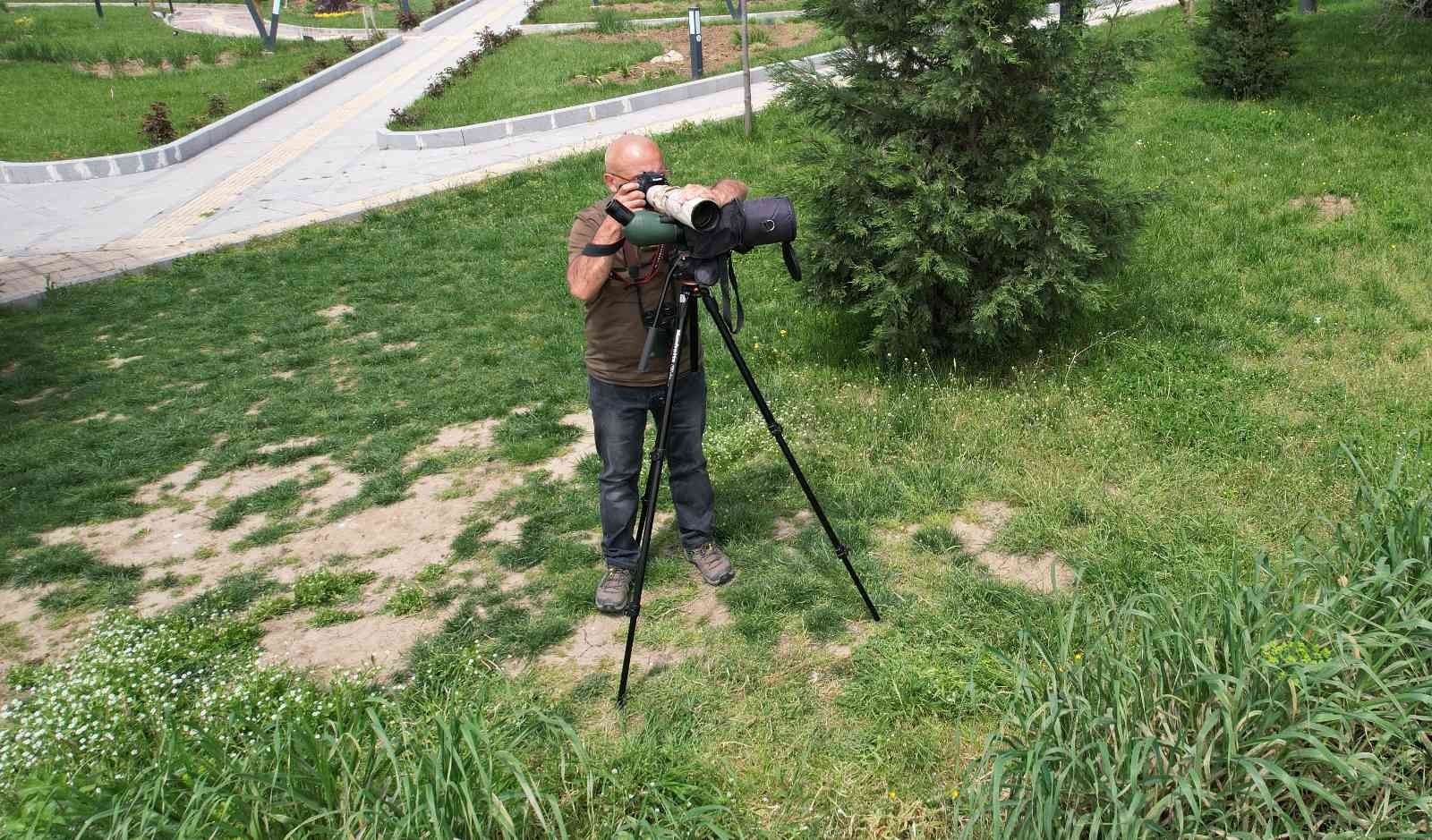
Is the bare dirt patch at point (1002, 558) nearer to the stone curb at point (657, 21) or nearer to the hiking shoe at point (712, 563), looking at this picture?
the hiking shoe at point (712, 563)

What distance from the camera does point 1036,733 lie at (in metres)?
2.91

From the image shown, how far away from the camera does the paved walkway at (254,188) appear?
415 inches

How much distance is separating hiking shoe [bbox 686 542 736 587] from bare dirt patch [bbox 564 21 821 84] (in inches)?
525

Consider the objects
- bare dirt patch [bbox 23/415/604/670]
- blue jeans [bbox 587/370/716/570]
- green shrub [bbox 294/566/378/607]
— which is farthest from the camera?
green shrub [bbox 294/566/378/607]

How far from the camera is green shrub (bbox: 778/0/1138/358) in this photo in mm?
5680

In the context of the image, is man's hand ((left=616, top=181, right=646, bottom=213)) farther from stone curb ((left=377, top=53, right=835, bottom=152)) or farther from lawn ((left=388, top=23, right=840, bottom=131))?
lawn ((left=388, top=23, right=840, bottom=131))

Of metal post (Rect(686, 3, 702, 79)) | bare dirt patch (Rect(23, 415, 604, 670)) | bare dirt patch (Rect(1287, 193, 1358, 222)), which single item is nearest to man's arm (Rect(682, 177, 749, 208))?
bare dirt patch (Rect(23, 415, 604, 670))

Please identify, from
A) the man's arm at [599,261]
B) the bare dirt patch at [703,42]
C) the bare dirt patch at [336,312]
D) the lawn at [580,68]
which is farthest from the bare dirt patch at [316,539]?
the bare dirt patch at [703,42]

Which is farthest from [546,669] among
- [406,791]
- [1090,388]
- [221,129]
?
[221,129]

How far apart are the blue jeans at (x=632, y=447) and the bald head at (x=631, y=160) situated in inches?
33.9

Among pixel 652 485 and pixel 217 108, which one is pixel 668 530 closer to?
pixel 652 485

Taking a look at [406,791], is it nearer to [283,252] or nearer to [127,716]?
[127,716]

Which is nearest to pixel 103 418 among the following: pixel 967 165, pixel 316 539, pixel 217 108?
pixel 316 539

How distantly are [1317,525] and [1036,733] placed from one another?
227 centimetres
